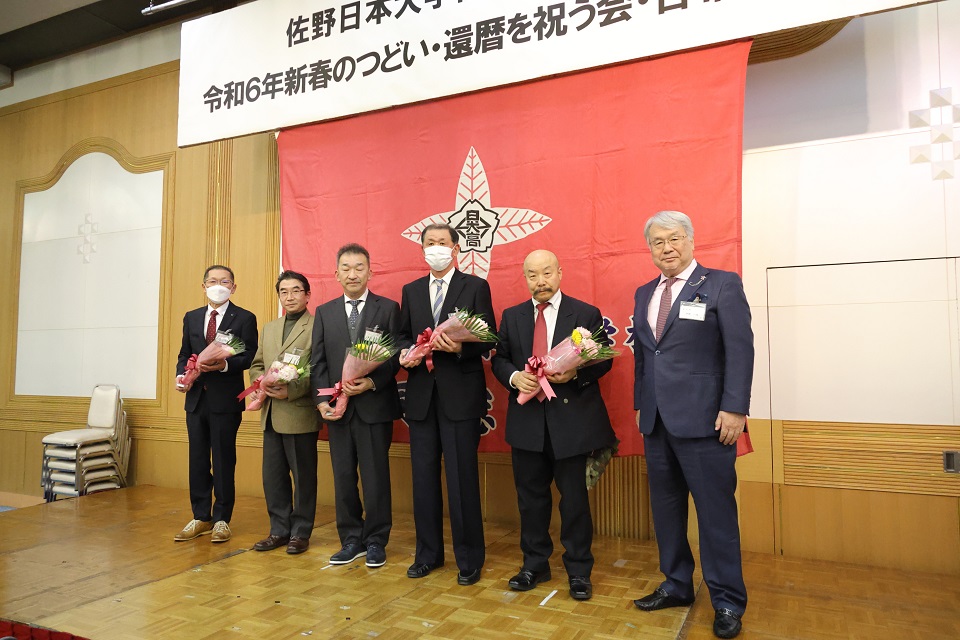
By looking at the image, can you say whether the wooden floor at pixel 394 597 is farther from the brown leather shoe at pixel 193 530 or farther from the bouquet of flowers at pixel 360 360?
the bouquet of flowers at pixel 360 360

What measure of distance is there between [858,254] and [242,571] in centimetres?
356

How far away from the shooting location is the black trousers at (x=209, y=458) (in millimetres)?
3660

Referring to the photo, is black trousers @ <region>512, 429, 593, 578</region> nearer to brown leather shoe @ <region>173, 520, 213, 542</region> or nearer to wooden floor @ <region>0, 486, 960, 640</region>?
wooden floor @ <region>0, 486, 960, 640</region>

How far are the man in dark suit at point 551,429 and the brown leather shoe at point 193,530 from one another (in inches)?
81.8

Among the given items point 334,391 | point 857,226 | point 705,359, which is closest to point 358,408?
point 334,391

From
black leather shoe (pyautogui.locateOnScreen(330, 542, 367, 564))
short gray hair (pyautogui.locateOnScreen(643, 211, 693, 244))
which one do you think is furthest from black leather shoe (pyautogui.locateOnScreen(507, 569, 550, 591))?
short gray hair (pyautogui.locateOnScreen(643, 211, 693, 244))

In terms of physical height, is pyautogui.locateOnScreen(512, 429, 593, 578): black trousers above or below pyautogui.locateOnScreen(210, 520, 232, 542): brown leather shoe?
above

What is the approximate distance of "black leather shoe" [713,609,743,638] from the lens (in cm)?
230

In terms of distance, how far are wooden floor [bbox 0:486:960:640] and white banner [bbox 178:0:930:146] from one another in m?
2.54

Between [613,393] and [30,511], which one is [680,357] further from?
[30,511]

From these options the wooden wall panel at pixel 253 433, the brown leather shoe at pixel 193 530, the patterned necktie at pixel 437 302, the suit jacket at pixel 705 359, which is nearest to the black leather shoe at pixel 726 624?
the suit jacket at pixel 705 359

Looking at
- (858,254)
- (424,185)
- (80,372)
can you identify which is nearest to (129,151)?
(80,372)

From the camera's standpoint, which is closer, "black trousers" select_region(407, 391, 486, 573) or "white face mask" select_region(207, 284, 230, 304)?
"black trousers" select_region(407, 391, 486, 573)

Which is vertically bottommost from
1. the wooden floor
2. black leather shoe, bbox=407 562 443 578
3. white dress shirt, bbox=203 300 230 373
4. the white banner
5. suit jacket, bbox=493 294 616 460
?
the wooden floor
